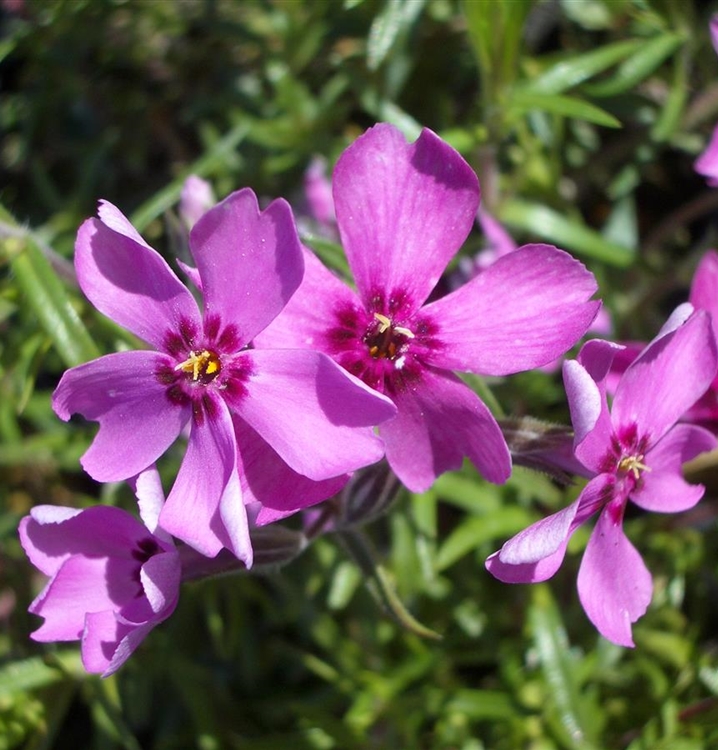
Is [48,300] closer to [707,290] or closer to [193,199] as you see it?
[193,199]

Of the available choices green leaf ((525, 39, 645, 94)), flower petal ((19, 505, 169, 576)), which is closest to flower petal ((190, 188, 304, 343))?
flower petal ((19, 505, 169, 576))

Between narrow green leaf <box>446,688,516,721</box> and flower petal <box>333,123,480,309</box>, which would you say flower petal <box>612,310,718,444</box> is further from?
narrow green leaf <box>446,688,516,721</box>

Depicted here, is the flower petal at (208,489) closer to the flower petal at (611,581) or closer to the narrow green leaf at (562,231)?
the flower petal at (611,581)

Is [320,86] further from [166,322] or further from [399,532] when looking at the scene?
[166,322]

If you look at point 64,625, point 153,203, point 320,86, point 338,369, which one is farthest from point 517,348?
point 320,86

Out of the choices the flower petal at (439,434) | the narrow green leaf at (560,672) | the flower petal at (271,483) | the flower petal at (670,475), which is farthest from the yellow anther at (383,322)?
the narrow green leaf at (560,672)

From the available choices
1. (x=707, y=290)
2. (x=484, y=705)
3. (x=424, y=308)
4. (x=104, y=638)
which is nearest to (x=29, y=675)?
(x=104, y=638)
